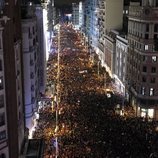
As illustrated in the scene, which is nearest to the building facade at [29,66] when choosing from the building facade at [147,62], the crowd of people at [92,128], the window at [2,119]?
the crowd of people at [92,128]

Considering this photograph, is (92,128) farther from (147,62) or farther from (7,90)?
(7,90)

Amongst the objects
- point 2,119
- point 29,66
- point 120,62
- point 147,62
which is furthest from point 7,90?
point 120,62

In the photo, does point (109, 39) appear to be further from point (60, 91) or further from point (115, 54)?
point (60, 91)

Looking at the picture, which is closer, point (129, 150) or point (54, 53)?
point (129, 150)

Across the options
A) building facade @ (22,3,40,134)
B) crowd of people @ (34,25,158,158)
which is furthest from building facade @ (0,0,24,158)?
building facade @ (22,3,40,134)

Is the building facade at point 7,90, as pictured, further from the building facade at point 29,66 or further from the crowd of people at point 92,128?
the building facade at point 29,66

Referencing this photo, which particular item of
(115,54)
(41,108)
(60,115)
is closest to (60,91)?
(41,108)

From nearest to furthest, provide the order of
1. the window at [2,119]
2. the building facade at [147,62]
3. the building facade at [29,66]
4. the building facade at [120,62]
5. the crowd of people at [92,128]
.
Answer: the window at [2,119]
the crowd of people at [92,128]
the building facade at [29,66]
the building facade at [147,62]
the building facade at [120,62]

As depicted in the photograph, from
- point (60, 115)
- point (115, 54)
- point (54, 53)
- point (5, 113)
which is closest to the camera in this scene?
point (5, 113)
